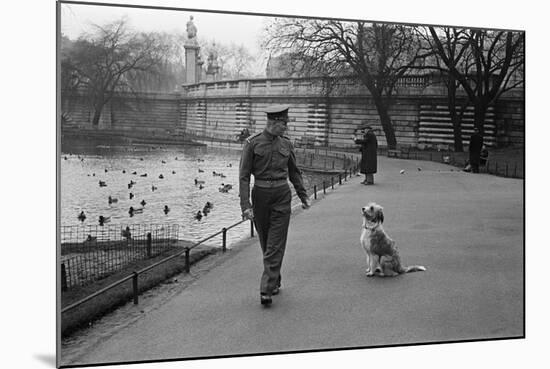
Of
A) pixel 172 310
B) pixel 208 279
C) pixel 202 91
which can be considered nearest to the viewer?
pixel 172 310

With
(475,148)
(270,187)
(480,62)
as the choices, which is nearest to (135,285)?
(270,187)

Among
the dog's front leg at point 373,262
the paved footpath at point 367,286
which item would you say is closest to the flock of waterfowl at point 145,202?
the paved footpath at point 367,286

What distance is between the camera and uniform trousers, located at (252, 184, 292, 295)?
6.23 m

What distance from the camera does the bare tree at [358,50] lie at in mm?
7055

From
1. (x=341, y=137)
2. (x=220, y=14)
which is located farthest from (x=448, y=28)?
(x=220, y=14)

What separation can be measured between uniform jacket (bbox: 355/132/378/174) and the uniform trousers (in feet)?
4.35

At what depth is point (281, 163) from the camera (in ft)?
20.4

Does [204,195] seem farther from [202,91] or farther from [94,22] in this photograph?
[94,22]

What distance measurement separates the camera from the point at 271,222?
628 cm

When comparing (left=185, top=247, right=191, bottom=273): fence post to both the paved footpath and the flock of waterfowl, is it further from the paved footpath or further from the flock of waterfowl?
the flock of waterfowl

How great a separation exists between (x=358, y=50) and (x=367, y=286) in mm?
2413

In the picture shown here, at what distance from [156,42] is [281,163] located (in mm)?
1711

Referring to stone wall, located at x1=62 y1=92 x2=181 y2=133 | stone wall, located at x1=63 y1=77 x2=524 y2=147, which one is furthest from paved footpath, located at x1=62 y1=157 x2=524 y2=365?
stone wall, located at x1=62 y1=92 x2=181 y2=133

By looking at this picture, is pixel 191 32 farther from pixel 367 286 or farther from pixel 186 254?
pixel 367 286
